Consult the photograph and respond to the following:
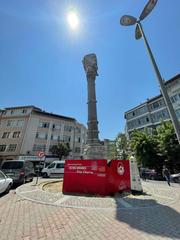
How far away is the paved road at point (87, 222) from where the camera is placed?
12.7 feet

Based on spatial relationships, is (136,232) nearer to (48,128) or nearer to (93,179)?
(93,179)

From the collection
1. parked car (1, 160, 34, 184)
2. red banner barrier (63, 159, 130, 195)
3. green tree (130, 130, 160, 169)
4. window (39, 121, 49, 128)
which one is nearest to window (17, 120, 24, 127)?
window (39, 121, 49, 128)

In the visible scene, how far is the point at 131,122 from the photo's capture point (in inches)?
1914

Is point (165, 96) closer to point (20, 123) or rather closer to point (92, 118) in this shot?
point (92, 118)

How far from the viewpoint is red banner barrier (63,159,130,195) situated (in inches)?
352

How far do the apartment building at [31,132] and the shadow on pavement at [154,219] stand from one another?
34.5 meters

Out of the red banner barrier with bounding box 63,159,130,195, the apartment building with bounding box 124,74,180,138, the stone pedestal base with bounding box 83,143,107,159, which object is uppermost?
the apartment building with bounding box 124,74,180,138

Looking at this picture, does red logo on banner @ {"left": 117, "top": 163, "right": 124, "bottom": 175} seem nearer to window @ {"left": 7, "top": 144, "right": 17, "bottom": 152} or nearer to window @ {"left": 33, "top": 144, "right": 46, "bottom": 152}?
window @ {"left": 33, "top": 144, "right": 46, "bottom": 152}

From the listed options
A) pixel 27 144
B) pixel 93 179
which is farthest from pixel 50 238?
pixel 27 144

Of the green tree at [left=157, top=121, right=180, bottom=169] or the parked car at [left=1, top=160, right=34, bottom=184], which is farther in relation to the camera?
the green tree at [left=157, top=121, right=180, bottom=169]

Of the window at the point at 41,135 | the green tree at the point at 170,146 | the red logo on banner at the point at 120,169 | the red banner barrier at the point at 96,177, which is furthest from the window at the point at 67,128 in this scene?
the red logo on banner at the point at 120,169

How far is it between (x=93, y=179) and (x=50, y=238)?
5657mm

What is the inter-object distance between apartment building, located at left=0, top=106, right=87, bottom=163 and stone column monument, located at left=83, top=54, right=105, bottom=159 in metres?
25.4

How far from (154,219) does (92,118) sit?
12.4 meters
